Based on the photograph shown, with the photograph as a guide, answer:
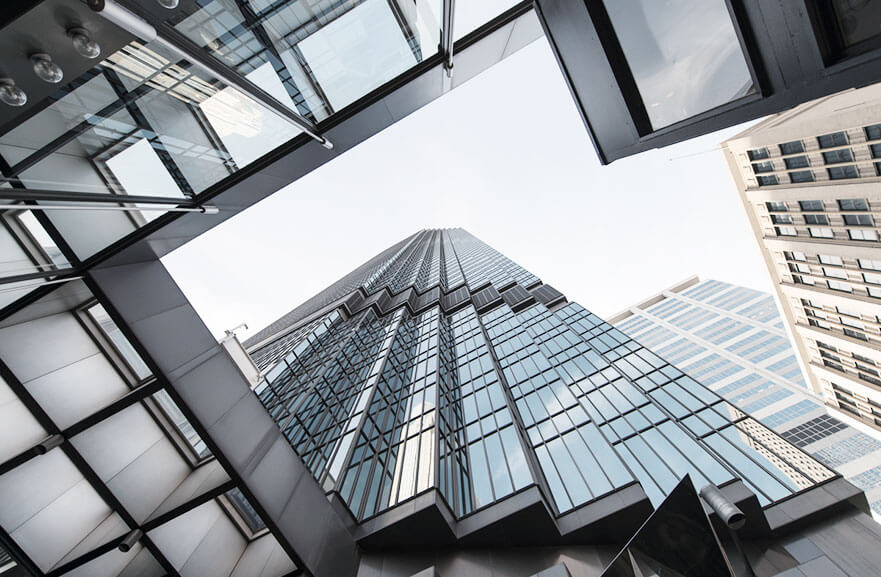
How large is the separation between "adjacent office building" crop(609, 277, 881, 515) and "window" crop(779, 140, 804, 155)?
34701 mm

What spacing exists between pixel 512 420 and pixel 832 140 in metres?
49.8

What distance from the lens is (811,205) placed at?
1887 inches

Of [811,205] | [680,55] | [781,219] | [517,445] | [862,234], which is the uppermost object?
[680,55]

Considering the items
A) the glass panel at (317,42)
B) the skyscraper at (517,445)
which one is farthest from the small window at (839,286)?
the glass panel at (317,42)

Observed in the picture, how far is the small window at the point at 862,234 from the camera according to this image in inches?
1576

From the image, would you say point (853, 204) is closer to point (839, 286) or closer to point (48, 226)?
point (839, 286)

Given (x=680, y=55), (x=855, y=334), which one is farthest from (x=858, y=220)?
(x=680, y=55)

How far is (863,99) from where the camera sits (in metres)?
35.8

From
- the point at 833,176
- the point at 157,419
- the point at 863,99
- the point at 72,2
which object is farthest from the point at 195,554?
the point at 833,176

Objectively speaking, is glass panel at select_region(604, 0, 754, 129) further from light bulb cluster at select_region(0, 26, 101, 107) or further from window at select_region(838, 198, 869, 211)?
window at select_region(838, 198, 869, 211)

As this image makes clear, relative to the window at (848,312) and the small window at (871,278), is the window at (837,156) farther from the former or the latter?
the window at (848,312)

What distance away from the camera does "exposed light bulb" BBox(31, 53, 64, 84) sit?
3.91 meters

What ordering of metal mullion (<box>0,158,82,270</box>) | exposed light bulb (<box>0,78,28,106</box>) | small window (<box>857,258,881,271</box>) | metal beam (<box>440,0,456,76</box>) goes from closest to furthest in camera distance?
1. exposed light bulb (<box>0,78,28,106</box>)
2. metal mullion (<box>0,158,82,270</box>)
3. metal beam (<box>440,0,456,76</box>)
4. small window (<box>857,258,881,271</box>)

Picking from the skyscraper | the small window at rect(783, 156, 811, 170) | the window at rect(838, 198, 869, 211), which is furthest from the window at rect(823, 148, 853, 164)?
the skyscraper
